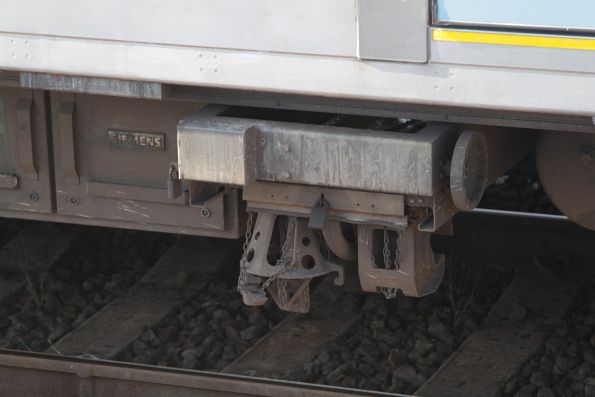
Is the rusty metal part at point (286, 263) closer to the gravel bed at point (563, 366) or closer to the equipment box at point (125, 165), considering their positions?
the equipment box at point (125, 165)

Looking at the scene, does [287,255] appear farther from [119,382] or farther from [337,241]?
[119,382]

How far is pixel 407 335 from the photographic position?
5.57 metres

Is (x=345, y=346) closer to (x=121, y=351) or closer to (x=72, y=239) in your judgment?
(x=121, y=351)

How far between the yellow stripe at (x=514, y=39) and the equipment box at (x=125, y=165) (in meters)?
1.40

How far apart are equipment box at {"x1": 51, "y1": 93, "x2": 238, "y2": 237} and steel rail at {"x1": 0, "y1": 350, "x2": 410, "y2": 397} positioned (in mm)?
607

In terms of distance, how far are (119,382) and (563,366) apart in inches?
Result: 74.8

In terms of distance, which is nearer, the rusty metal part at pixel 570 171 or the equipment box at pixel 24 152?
the rusty metal part at pixel 570 171

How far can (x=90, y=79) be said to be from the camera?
450 centimetres

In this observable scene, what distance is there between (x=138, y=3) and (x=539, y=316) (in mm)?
2553

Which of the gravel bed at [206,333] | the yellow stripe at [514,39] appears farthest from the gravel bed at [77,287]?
the yellow stripe at [514,39]

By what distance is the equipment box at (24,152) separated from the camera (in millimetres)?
5168

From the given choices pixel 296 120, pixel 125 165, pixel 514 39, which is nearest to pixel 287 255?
pixel 296 120

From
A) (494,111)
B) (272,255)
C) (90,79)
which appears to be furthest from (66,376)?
(494,111)

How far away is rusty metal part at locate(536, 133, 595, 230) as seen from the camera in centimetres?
461
